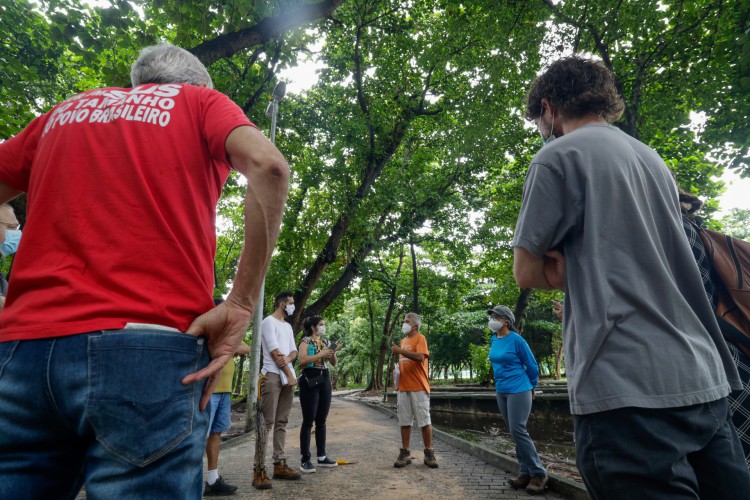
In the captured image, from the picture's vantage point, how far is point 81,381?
3.57 feet

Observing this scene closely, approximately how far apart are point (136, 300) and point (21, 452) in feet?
1.43

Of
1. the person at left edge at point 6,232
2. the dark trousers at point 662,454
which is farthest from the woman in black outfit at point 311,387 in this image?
the dark trousers at point 662,454

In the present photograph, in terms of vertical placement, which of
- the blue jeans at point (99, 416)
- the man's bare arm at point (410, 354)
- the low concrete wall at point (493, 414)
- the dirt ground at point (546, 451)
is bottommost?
the dirt ground at point (546, 451)

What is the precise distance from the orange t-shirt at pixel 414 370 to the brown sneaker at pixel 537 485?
7.53 ft

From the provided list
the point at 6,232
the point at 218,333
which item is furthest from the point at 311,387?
the point at 218,333

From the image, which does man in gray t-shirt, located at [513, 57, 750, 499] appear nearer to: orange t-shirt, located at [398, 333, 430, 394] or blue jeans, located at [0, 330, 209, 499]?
blue jeans, located at [0, 330, 209, 499]

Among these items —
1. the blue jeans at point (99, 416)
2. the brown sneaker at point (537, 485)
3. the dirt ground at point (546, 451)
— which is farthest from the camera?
the dirt ground at point (546, 451)

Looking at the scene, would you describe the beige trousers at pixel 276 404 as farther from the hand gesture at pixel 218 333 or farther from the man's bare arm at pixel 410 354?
the hand gesture at pixel 218 333

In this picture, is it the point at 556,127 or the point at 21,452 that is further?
the point at 556,127

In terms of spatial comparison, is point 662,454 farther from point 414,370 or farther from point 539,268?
point 414,370

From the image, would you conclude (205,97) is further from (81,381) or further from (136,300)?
(81,381)

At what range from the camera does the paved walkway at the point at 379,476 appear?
549 centimetres

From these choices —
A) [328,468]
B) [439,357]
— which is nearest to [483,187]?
[328,468]

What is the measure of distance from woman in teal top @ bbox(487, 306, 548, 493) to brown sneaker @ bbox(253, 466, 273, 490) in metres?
2.99
